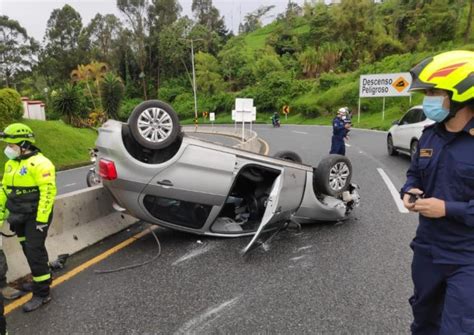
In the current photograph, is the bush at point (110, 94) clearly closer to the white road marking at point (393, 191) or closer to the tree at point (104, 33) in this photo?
the white road marking at point (393, 191)

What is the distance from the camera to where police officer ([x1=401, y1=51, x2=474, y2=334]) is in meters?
2.07

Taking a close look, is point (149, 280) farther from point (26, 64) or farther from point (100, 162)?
point (26, 64)

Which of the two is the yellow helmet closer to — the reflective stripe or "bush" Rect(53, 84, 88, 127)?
the reflective stripe

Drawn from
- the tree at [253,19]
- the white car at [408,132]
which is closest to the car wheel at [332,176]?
the white car at [408,132]

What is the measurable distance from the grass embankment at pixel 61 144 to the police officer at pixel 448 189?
17.9 metres

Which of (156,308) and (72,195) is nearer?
(156,308)

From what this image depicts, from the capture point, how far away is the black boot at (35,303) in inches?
144

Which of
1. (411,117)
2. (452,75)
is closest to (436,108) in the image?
(452,75)

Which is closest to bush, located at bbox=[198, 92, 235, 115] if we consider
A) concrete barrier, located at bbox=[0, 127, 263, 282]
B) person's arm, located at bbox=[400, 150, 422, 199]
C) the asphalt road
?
concrete barrier, located at bbox=[0, 127, 263, 282]

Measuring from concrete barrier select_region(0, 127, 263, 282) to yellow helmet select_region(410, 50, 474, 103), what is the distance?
417 cm

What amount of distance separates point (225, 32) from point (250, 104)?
262 ft

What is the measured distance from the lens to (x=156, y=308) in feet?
12.1

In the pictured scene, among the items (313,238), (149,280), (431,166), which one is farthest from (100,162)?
(431,166)

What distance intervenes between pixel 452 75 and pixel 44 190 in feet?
11.6
